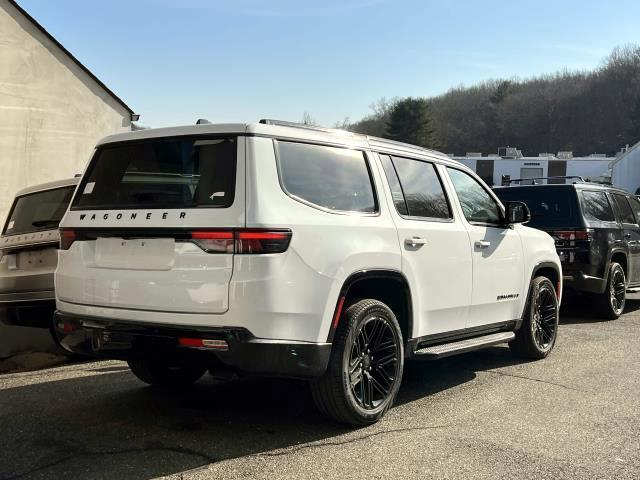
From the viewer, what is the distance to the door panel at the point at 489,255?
5.44m

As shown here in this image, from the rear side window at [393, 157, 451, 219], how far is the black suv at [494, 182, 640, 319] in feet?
14.1

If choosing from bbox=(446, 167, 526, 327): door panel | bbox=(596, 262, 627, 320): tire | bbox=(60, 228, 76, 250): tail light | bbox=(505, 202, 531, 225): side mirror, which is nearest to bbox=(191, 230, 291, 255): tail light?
bbox=(60, 228, 76, 250): tail light

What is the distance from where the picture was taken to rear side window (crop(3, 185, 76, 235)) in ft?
19.8

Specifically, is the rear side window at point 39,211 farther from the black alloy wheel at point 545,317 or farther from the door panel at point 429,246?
the black alloy wheel at point 545,317

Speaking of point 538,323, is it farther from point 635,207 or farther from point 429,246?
point 635,207

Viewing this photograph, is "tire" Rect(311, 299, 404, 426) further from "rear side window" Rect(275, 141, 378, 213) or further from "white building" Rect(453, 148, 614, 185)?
"white building" Rect(453, 148, 614, 185)

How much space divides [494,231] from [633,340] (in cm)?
330

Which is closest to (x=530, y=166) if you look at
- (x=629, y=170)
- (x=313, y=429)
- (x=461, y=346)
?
(x=629, y=170)

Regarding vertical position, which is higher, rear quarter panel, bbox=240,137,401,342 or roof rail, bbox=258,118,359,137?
roof rail, bbox=258,118,359,137

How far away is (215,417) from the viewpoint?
451 centimetres

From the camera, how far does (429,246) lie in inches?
189

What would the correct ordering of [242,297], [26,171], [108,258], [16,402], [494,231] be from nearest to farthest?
[242,297], [108,258], [16,402], [494,231], [26,171]

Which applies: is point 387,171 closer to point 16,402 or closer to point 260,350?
point 260,350

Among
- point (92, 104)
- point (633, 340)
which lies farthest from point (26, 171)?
point (633, 340)
